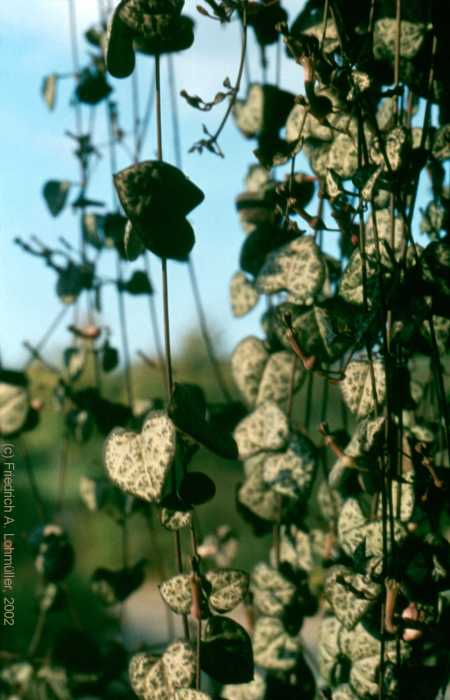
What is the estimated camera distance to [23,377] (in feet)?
3.73

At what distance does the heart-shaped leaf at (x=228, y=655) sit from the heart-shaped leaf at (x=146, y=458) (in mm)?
130

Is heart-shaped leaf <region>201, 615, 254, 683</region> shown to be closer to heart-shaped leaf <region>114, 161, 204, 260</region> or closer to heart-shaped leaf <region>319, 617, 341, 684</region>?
heart-shaped leaf <region>319, 617, 341, 684</region>

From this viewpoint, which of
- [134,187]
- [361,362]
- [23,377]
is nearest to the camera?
[134,187]

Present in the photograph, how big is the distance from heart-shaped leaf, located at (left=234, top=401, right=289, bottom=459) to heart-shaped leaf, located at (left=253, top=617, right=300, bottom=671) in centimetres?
19

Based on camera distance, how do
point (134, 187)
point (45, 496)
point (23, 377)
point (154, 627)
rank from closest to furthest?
point (134, 187) < point (23, 377) < point (154, 627) < point (45, 496)

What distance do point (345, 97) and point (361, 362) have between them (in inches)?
8.4

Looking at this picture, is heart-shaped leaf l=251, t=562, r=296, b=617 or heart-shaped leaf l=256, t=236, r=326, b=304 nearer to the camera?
heart-shaped leaf l=256, t=236, r=326, b=304

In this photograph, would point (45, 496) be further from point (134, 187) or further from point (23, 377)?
point (134, 187)

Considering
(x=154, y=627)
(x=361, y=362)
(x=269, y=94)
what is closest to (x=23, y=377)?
(x=269, y=94)

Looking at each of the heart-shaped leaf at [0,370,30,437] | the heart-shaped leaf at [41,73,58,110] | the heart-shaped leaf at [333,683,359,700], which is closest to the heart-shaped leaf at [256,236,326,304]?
the heart-shaped leaf at [333,683,359,700]

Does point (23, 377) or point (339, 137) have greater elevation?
point (339, 137)

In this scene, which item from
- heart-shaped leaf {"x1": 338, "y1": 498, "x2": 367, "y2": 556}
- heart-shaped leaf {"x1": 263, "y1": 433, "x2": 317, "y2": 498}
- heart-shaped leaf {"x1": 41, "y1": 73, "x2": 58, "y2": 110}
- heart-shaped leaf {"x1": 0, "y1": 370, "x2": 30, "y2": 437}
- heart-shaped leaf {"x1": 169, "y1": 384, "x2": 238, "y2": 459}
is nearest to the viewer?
heart-shaped leaf {"x1": 169, "y1": 384, "x2": 238, "y2": 459}

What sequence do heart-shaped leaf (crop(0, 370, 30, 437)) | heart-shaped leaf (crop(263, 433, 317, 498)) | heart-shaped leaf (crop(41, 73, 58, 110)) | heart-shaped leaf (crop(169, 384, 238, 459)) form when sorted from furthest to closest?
1. heart-shaped leaf (crop(41, 73, 58, 110))
2. heart-shaped leaf (crop(0, 370, 30, 437))
3. heart-shaped leaf (crop(263, 433, 317, 498))
4. heart-shaped leaf (crop(169, 384, 238, 459))

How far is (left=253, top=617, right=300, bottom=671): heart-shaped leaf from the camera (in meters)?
0.86
